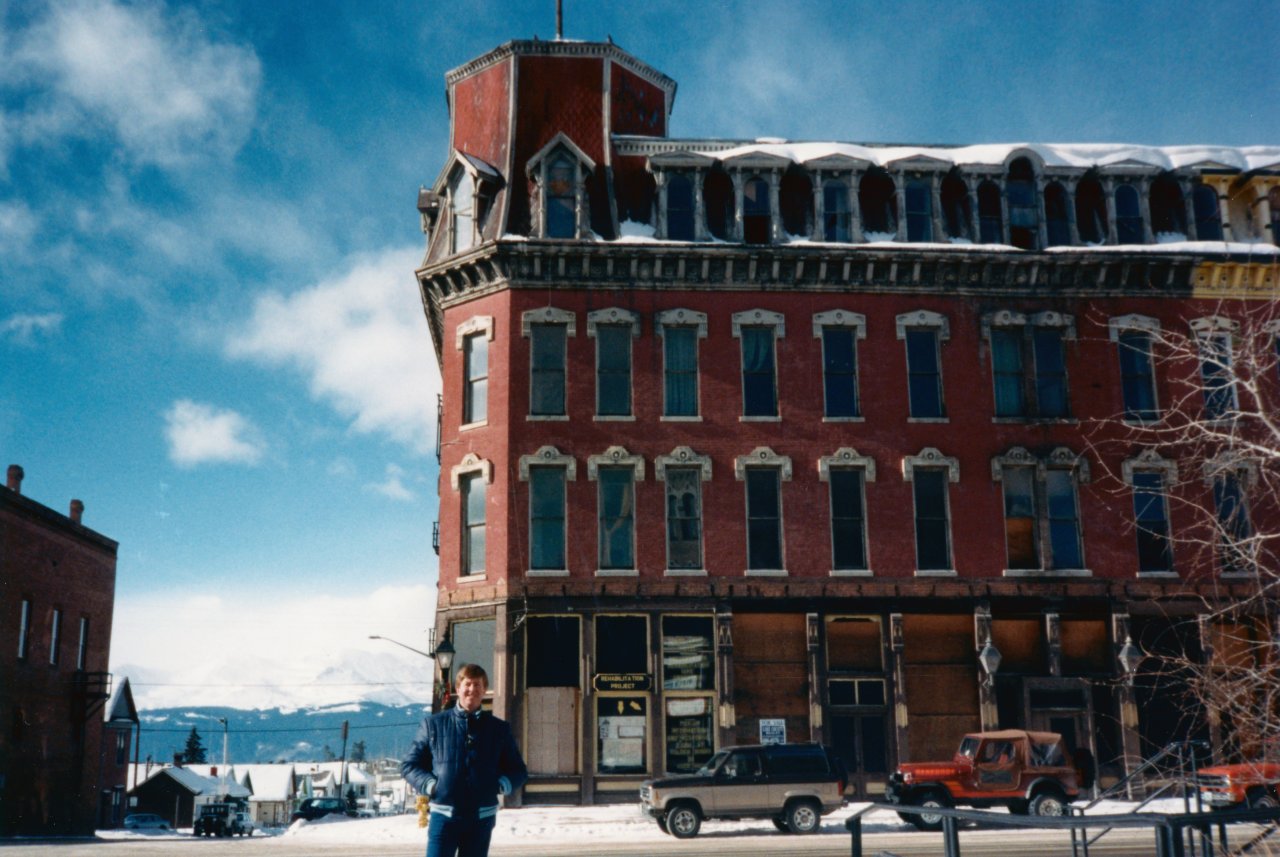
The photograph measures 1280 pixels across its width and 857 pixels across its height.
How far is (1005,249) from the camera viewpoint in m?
33.6

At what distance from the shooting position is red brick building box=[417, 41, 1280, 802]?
103 ft

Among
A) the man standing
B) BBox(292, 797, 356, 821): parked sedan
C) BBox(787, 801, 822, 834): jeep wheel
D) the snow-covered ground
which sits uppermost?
the man standing

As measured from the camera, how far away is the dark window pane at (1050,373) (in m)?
33.7

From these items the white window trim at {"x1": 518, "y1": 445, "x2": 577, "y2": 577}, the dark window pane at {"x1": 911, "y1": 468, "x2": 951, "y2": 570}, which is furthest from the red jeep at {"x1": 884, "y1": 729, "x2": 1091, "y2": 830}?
the white window trim at {"x1": 518, "y1": 445, "x2": 577, "y2": 577}

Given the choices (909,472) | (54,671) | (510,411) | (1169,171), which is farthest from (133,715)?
(1169,171)

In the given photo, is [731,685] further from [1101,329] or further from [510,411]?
[1101,329]

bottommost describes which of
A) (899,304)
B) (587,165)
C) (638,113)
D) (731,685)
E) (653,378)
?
(731,685)

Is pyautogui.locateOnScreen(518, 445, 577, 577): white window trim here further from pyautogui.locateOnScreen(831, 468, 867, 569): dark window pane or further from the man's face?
the man's face

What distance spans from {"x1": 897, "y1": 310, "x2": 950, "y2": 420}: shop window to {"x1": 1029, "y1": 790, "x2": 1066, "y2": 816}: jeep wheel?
11.2 meters

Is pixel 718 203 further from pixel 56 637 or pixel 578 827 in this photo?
pixel 56 637

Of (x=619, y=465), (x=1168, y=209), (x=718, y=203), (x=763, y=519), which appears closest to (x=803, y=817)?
(x=763, y=519)

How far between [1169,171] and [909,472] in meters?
11.8

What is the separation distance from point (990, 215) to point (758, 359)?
7982mm

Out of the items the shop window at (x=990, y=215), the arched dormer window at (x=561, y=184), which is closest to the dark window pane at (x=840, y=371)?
the shop window at (x=990, y=215)
